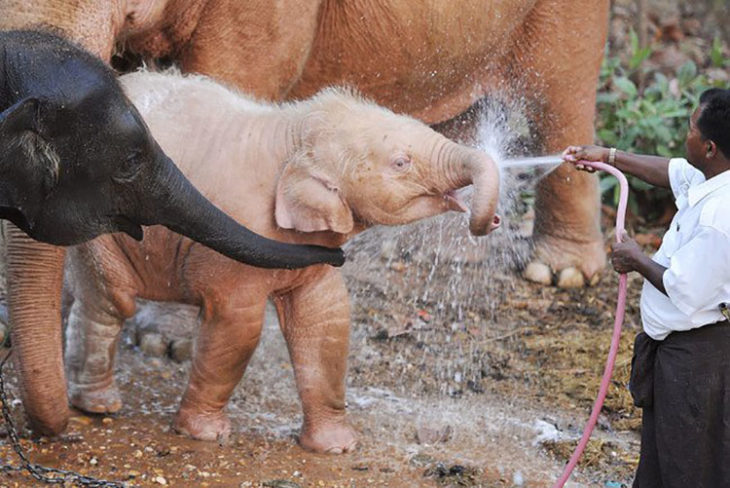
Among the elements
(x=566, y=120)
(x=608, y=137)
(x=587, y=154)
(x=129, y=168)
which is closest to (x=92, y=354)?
(x=129, y=168)

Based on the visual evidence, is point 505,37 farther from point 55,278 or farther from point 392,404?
point 55,278

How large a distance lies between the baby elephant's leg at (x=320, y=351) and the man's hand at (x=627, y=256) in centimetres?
119

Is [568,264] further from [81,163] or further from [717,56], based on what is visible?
[81,163]

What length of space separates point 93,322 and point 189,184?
105 centimetres

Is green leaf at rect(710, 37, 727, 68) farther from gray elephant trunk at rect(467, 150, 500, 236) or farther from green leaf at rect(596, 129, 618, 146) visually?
gray elephant trunk at rect(467, 150, 500, 236)

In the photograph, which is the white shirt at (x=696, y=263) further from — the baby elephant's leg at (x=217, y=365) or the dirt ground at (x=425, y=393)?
the baby elephant's leg at (x=217, y=365)

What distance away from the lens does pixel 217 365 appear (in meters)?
5.27

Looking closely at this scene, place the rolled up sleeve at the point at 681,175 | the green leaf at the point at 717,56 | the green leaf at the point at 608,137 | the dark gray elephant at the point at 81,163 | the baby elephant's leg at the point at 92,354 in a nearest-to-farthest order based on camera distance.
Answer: the dark gray elephant at the point at 81,163
the rolled up sleeve at the point at 681,175
the baby elephant's leg at the point at 92,354
the green leaf at the point at 608,137
the green leaf at the point at 717,56

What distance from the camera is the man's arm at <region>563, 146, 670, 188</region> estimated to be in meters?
5.00

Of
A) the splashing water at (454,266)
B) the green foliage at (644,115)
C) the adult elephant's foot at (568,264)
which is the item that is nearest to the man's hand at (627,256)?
the splashing water at (454,266)

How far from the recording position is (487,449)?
561 cm

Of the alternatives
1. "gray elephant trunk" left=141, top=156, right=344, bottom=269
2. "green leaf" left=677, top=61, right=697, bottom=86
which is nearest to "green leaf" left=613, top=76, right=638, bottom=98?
"green leaf" left=677, top=61, right=697, bottom=86

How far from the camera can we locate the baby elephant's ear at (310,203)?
16.5 feet

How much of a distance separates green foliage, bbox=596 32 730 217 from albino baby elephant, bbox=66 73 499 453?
3604mm
